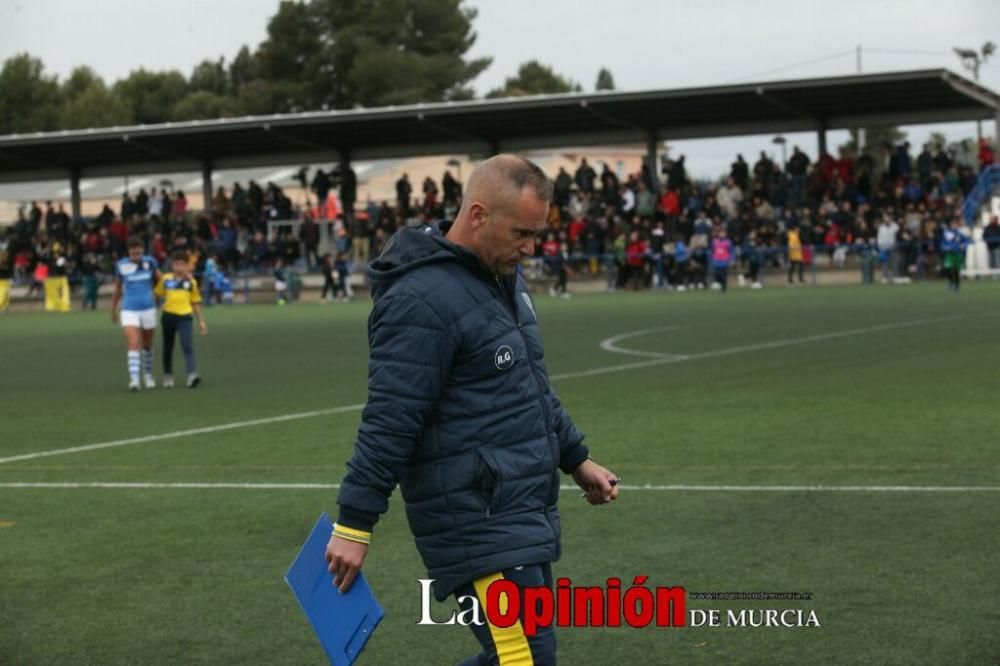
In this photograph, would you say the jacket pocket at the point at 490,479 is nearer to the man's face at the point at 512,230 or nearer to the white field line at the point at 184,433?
the man's face at the point at 512,230

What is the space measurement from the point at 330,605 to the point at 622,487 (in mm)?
6516

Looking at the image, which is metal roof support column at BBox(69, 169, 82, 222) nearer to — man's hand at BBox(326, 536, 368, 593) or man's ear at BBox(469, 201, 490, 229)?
man's ear at BBox(469, 201, 490, 229)

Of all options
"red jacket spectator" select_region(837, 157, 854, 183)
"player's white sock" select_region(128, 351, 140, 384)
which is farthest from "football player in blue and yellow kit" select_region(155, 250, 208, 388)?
"red jacket spectator" select_region(837, 157, 854, 183)

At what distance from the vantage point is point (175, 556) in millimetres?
9195

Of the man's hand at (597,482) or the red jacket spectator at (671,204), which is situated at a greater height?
the red jacket spectator at (671,204)

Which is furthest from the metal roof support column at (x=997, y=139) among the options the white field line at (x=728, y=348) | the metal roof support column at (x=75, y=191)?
the metal roof support column at (x=75, y=191)

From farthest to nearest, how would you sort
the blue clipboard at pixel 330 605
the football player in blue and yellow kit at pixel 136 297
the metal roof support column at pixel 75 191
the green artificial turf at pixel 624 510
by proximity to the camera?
the metal roof support column at pixel 75 191 → the football player in blue and yellow kit at pixel 136 297 → the green artificial turf at pixel 624 510 → the blue clipboard at pixel 330 605

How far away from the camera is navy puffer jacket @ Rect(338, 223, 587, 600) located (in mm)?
4652

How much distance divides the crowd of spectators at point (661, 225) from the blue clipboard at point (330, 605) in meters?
39.9

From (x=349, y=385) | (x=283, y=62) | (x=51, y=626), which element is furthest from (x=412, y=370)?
(x=283, y=62)

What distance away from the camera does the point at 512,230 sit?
474 cm

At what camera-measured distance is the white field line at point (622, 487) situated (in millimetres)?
10539

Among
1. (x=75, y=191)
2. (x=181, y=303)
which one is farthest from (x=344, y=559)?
(x=75, y=191)

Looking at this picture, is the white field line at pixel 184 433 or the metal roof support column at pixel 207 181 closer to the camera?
the white field line at pixel 184 433
